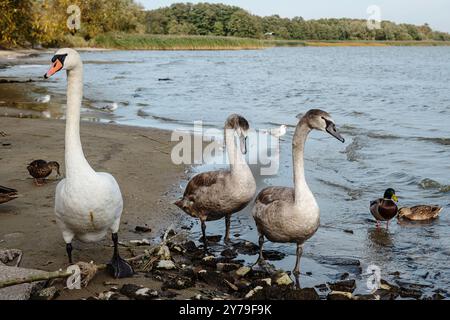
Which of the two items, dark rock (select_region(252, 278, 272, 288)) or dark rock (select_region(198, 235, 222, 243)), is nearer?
dark rock (select_region(252, 278, 272, 288))

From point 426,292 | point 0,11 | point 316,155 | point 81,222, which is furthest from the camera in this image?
point 0,11

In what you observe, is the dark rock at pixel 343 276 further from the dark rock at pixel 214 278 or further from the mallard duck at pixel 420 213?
the mallard duck at pixel 420 213

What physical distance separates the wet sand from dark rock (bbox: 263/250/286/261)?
144cm

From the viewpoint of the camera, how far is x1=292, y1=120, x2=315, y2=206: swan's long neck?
586 centimetres

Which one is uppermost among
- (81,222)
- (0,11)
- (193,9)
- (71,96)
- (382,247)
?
(193,9)

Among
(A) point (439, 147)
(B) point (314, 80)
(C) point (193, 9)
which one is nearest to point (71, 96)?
(A) point (439, 147)

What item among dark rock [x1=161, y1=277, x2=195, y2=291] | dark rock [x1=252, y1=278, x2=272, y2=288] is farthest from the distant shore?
dark rock [x1=252, y1=278, x2=272, y2=288]

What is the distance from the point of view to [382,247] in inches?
283

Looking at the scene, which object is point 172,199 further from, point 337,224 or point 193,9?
point 193,9

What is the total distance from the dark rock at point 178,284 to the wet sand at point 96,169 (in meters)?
0.17

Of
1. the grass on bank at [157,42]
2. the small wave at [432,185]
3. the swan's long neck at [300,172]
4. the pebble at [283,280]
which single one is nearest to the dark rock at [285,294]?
the pebble at [283,280]

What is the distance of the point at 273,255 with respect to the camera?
6.55 m

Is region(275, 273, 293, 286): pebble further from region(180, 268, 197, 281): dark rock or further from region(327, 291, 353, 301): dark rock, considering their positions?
region(180, 268, 197, 281): dark rock

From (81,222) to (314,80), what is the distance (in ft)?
111
